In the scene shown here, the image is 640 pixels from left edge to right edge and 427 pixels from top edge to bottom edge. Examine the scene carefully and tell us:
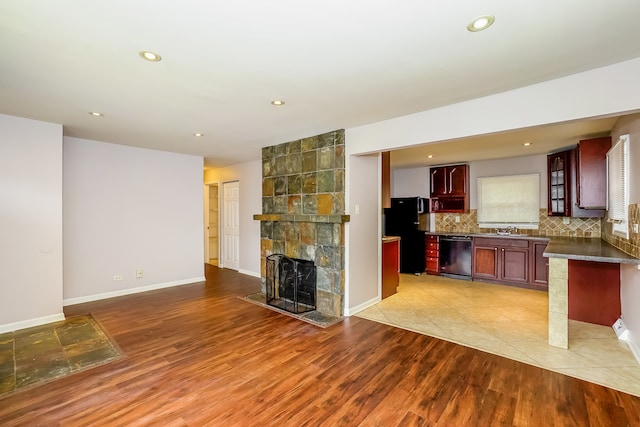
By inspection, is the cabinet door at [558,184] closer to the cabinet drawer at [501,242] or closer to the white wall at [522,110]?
the cabinet drawer at [501,242]

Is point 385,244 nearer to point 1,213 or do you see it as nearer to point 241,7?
point 241,7

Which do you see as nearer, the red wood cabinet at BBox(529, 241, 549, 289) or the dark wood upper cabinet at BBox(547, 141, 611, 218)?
the dark wood upper cabinet at BBox(547, 141, 611, 218)

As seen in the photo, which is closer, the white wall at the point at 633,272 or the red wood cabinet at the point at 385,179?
the white wall at the point at 633,272

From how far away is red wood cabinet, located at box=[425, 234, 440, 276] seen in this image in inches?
240

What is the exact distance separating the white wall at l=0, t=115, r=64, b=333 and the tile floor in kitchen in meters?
3.91

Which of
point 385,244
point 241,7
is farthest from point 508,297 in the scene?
point 241,7

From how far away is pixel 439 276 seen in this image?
6.05 meters

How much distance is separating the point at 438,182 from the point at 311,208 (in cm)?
358

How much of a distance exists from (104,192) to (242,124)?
2.74 metres

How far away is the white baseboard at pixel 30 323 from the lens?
Result: 335 cm

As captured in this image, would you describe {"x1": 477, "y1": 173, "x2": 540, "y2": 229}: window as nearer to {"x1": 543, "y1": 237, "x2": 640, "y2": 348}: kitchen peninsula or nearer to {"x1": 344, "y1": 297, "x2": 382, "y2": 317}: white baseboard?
{"x1": 543, "y1": 237, "x2": 640, "y2": 348}: kitchen peninsula

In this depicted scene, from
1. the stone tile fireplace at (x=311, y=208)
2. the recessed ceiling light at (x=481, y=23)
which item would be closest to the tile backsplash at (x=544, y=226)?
the stone tile fireplace at (x=311, y=208)

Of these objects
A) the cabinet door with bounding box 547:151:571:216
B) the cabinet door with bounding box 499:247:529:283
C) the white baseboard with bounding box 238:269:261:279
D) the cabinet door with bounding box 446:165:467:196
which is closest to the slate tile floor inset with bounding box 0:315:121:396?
the white baseboard with bounding box 238:269:261:279

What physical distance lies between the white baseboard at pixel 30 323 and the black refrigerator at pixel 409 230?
5577mm
